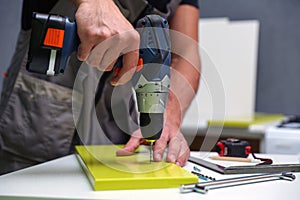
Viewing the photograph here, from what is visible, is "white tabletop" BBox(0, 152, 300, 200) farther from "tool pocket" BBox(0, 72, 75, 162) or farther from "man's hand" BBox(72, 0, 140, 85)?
"tool pocket" BBox(0, 72, 75, 162)

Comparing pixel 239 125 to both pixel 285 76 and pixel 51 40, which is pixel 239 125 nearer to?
pixel 285 76

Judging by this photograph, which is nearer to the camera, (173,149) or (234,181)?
(234,181)

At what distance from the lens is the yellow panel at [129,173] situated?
22.6 inches

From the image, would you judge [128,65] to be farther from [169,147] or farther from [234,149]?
[234,149]

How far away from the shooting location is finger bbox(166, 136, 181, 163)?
75 cm

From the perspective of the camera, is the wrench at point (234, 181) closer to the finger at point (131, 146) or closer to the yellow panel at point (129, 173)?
the yellow panel at point (129, 173)

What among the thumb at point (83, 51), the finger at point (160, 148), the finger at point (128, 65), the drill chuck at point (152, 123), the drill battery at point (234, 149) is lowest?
the drill battery at point (234, 149)

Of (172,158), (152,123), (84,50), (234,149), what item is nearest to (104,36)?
(84,50)

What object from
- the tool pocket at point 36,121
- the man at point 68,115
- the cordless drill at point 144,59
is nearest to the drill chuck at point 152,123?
the cordless drill at point 144,59

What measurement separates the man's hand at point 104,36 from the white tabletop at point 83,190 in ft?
0.62

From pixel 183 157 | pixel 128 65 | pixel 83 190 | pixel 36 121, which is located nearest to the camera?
pixel 83 190

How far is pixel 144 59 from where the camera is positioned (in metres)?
0.67

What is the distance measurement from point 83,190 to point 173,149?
26cm

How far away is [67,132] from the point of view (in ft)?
3.27
